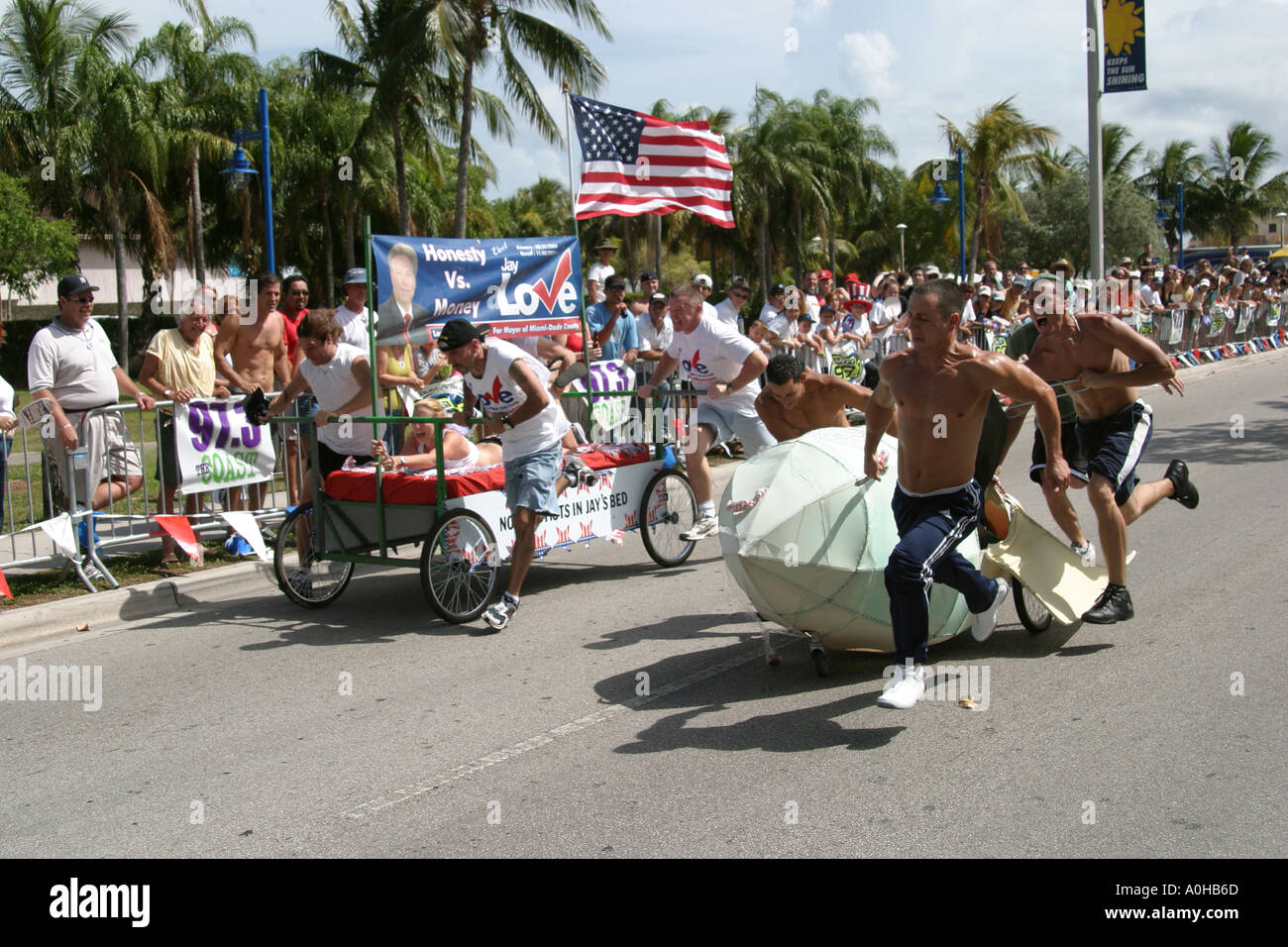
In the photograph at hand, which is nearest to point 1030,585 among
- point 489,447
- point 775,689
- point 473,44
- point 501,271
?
point 775,689

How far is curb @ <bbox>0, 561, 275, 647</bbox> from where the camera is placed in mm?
7406

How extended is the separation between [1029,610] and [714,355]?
322 centimetres

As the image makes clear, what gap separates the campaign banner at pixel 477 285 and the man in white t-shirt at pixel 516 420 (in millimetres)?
724

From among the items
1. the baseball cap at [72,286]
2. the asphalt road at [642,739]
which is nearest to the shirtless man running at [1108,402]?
the asphalt road at [642,739]

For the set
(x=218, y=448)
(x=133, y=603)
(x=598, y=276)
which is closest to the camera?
(x=133, y=603)

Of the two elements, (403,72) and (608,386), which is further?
(403,72)

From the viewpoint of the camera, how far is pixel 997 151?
4288 cm

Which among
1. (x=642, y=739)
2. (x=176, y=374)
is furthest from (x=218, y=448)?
(x=642, y=739)

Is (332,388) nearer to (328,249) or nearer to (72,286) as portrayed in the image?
(72,286)

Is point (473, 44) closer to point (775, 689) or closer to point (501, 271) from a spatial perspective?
point (501, 271)

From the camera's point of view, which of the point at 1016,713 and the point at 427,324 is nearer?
the point at 1016,713

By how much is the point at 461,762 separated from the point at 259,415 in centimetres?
401

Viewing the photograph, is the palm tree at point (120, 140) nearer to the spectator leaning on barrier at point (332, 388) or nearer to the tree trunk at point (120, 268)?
the tree trunk at point (120, 268)

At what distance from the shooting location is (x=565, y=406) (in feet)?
39.1
